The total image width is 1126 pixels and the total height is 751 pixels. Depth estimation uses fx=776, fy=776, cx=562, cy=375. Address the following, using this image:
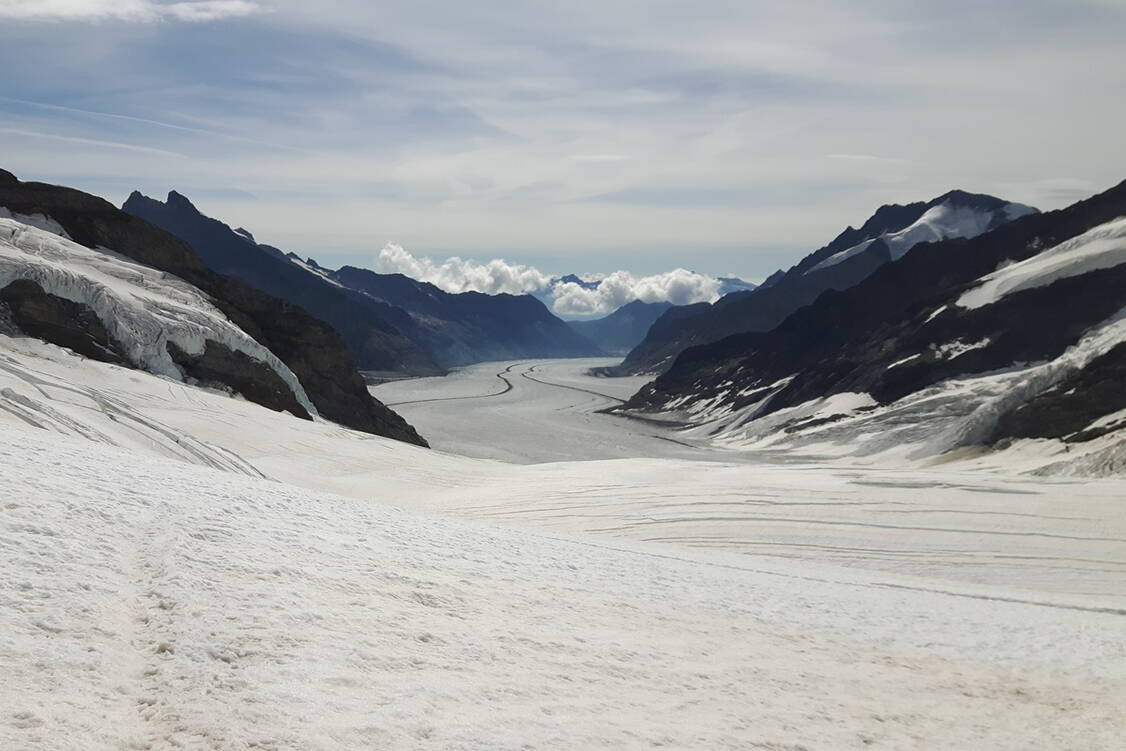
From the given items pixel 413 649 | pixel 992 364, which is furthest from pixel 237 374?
pixel 992 364

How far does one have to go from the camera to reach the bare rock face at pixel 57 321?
2644cm

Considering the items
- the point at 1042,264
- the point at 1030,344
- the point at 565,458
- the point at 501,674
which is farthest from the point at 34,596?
the point at 1042,264

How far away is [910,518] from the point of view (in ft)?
53.5

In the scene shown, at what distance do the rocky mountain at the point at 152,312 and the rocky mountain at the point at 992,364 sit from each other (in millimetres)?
35610

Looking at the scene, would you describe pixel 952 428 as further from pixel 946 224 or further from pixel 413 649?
pixel 946 224

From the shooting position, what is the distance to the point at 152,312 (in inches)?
1264

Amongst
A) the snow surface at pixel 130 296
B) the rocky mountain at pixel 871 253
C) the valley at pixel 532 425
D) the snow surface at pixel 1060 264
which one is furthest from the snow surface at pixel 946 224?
the snow surface at pixel 130 296

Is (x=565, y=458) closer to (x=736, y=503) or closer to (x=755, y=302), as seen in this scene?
(x=736, y=503)

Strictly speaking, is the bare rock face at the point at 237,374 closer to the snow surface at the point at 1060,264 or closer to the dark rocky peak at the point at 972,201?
the snow surface at the point at 1060,264

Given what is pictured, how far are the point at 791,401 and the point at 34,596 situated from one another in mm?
74805

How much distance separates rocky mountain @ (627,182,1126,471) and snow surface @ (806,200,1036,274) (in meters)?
74.2

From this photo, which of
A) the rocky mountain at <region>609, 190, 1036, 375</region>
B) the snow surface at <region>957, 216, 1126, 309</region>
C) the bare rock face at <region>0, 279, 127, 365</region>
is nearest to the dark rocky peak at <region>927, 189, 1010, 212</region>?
the rocky mountain at <region>609, 190, 1036, 375</region>

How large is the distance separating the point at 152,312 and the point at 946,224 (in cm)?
16724

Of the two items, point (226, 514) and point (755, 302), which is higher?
point (755, 302)
